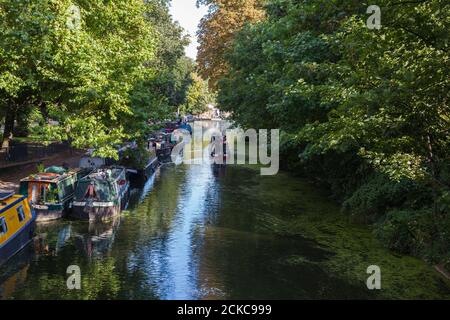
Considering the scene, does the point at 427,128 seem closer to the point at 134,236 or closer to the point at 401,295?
the point at 401,295

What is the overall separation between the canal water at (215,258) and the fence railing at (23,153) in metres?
9.31

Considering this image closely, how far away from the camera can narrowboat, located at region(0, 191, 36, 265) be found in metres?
17.0

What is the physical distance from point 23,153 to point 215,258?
20.1 metres

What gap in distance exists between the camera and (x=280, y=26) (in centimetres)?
2538

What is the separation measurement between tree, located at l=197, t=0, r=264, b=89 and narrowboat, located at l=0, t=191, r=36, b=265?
35584 millimetres

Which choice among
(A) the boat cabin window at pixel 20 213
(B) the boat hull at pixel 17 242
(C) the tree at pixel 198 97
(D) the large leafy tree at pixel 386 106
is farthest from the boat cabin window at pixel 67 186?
(C) the tree at pixel 198 97

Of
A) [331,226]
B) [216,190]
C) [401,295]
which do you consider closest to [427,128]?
[401,295]

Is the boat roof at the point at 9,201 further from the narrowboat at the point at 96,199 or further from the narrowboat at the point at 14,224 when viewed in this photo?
the narrowboat at the point at 96,199

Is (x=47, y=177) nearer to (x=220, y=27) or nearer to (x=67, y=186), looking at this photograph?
(x=67, y=186)

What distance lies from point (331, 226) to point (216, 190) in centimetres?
1133

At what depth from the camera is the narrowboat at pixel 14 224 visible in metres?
17.0

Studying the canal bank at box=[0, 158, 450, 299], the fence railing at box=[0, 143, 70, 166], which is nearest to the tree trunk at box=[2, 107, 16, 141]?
the fence railing at box=[0, 143, 70, 166]

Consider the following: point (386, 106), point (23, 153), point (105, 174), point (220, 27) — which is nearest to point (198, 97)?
point (220, 27)

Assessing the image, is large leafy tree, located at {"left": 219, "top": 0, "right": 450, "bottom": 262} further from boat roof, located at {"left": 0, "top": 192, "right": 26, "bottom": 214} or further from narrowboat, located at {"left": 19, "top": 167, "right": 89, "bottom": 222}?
narrowboat, located at {"left": 19, "top": 167, "right": 89, "bottom": 222}
